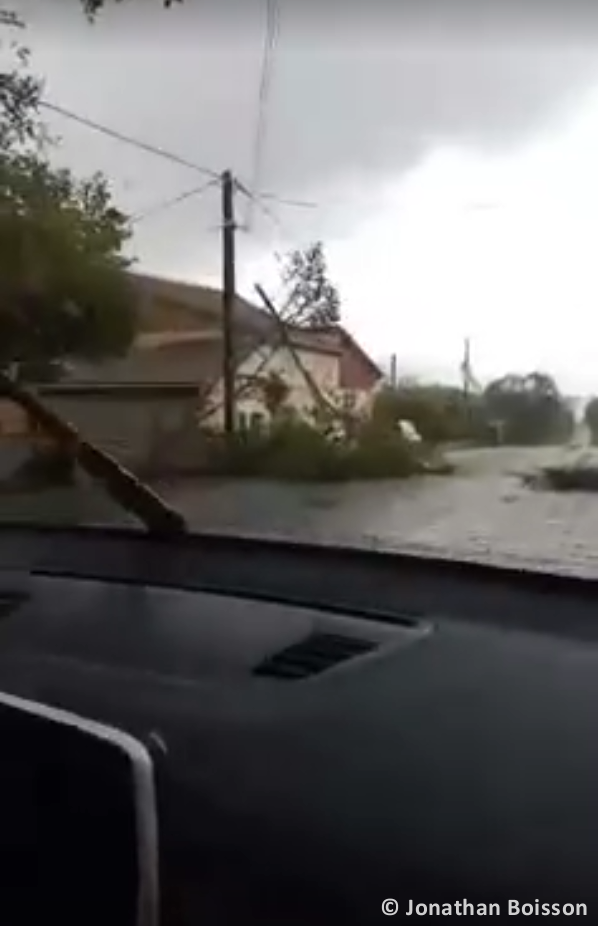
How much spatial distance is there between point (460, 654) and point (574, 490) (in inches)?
25.7

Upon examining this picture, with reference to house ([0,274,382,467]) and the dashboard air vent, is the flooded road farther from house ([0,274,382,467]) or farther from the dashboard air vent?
the dashboard air vent

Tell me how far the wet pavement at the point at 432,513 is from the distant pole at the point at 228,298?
0.72 ft

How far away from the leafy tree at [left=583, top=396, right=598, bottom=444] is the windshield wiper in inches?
37.3

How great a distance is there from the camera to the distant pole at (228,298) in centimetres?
311

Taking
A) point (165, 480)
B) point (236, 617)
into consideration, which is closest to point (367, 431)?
point (165, 480)

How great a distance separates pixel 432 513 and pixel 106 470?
88 cm

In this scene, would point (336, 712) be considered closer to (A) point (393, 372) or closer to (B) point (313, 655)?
(B) point (313, 655)

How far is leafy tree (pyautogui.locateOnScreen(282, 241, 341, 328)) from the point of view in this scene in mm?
Answer: 2995

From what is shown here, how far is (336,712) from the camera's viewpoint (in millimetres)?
1766

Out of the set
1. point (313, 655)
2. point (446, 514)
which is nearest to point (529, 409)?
point (446, 514)

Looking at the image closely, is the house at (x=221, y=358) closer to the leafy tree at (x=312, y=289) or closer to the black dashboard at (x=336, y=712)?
the leafy tree at (x=312, y=289)

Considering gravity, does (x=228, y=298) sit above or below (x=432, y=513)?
above

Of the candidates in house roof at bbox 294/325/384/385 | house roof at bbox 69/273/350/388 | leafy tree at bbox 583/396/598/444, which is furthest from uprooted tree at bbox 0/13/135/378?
leafy tree at bbox 583/396/598/444

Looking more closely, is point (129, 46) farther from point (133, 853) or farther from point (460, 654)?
point (133, 853)
